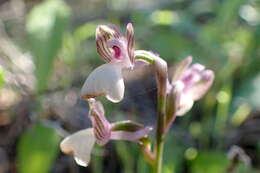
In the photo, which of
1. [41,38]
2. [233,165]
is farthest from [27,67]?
[233,165]

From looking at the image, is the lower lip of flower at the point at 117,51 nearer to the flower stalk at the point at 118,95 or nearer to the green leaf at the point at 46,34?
the flower stalk at the point at 118,95

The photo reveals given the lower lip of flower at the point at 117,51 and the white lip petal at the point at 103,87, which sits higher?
the lower lip of flower at the point at 117,51

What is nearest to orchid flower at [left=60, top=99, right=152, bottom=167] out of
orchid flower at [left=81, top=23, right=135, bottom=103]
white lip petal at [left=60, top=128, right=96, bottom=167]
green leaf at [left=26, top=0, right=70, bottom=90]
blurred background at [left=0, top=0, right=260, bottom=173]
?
white lip petal at [left=60, top=128, right=96, bottom=167]

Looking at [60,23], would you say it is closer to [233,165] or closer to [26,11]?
[233,165]

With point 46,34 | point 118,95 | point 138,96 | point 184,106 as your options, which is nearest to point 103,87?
point 118,95

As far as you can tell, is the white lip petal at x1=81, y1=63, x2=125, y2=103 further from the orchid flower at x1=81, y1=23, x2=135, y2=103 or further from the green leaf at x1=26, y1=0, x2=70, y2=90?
the green leaf at x1=26, y1=0, x2=70, y2=90

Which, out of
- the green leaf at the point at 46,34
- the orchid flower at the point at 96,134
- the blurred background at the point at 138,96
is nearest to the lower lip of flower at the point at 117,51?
the orchid flower at the point at 96,134
